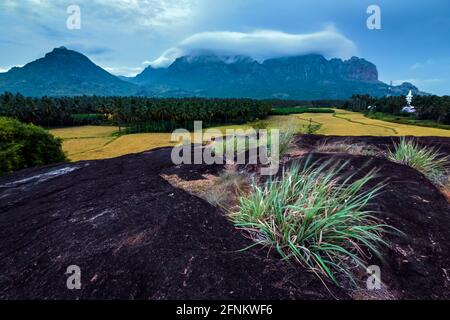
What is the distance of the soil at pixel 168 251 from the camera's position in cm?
236

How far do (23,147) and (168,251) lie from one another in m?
19.9

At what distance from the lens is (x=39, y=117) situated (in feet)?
217

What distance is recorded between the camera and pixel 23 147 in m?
17.6

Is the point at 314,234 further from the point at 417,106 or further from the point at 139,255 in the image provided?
the point at 417,106

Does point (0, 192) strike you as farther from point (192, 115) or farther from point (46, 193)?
point (192, 115)

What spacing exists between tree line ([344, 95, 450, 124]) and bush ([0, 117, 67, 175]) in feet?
225

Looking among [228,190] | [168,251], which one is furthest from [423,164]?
[168,251]

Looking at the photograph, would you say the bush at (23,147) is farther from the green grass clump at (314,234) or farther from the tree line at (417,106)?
the tree line at (417,106)

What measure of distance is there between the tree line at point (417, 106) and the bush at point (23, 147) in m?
68.6

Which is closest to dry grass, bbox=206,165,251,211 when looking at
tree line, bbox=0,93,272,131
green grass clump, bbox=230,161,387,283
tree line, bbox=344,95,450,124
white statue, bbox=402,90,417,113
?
green grass clump, bbox=230,161,387,283

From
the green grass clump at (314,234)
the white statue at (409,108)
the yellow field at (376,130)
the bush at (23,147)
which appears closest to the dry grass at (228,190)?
the green grass clump at (314,234)

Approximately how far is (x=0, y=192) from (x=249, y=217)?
619 cm

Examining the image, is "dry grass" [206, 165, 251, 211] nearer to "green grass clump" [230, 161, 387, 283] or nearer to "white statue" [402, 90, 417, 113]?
"green grass clump" [230, 161, 387, 283]

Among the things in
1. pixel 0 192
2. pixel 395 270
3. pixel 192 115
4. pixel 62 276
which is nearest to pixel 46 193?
pixel 0 192
